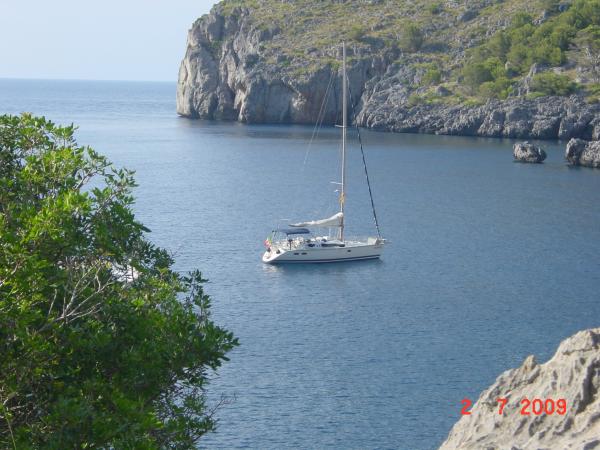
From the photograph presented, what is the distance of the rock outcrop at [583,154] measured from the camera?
107 m

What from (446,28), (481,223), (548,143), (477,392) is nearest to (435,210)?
(481,223)

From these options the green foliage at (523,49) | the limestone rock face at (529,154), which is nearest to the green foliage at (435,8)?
the green foliage at (523,49)

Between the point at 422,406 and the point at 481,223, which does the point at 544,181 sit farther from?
the point at 422,406

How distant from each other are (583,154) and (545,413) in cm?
9590

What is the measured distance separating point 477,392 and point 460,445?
20178 millimetres

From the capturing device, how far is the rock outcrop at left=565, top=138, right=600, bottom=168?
107 metres

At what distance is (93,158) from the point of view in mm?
19859

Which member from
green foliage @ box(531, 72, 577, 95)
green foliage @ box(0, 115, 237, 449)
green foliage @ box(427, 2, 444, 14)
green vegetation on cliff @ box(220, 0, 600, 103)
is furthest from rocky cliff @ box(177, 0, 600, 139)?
green foliage @ box(0, 115, 237, 449)

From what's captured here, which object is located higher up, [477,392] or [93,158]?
[93,158]

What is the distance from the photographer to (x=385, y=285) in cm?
5616

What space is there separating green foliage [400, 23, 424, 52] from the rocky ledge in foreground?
153 meters

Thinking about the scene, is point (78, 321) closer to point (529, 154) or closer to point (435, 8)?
point (529, 154)

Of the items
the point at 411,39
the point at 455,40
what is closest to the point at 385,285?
the point at 411,39
